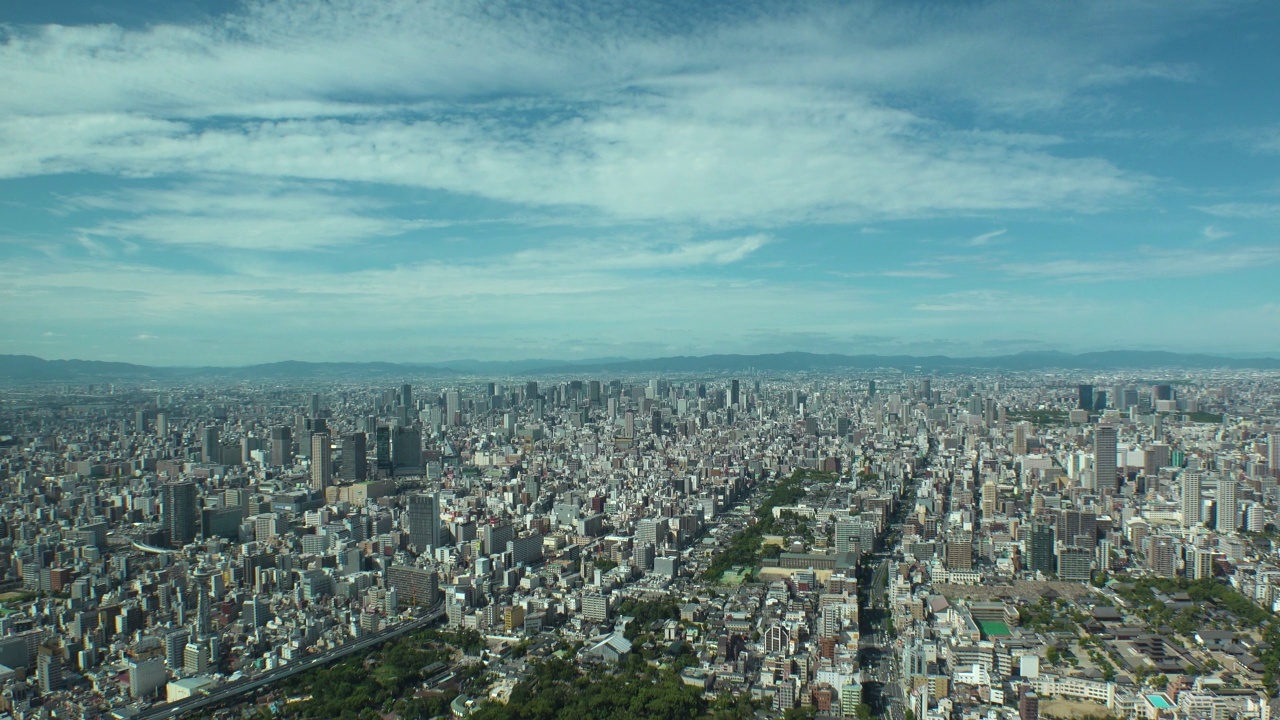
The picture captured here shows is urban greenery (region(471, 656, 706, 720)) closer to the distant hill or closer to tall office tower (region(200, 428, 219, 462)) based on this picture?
tall office tower (region(200, 428, 219, 462))

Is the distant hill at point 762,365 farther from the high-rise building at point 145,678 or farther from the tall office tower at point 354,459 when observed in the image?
the high-rise building at point 145,678

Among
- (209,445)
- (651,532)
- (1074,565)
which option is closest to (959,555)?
(1074,565)

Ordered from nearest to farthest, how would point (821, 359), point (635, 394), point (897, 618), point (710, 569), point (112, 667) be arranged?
1. point (112, 667)
2. point (897, 618)
3. point (710, 569)
4. point (635, 394)
5. point (821, 359)

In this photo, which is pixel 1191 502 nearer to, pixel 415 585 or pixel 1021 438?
pixel 1021 438

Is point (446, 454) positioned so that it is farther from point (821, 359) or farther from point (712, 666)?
point (821, 359)

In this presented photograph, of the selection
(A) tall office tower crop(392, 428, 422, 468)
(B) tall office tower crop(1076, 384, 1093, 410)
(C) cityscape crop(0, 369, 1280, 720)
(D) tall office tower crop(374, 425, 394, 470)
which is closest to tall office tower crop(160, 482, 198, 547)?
(C) cityscape crop(0, 369, 1280, 720)

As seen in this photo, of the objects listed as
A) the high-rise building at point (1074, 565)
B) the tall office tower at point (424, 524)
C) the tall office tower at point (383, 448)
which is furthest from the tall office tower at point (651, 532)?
the tall office tower at point (383, 448)

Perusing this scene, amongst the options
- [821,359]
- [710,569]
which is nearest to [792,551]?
[710,569]
